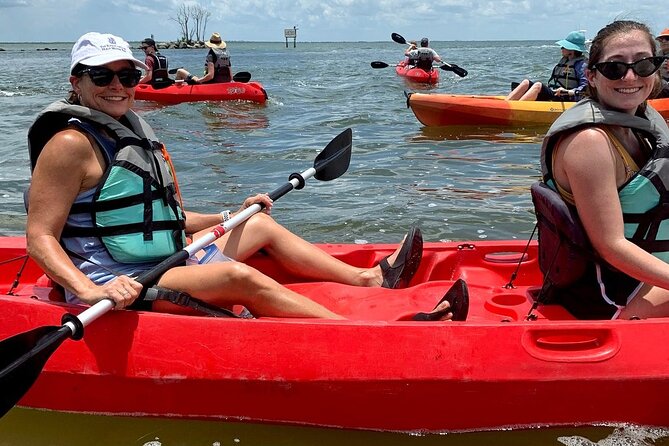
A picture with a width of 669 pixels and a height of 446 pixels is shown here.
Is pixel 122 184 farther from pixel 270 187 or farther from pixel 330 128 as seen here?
pixel 330 128

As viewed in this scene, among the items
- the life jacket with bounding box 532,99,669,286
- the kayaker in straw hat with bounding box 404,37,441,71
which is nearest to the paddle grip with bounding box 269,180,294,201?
the life jacket with bounding box 532,99,669,286

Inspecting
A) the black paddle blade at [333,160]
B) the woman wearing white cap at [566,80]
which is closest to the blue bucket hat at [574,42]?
the woman wearing white cap at [566,80]

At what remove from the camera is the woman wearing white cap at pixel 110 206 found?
264 cm

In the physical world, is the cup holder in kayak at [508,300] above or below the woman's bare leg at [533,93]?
below

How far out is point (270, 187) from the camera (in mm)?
7266

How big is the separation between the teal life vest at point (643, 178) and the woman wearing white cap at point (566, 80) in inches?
258

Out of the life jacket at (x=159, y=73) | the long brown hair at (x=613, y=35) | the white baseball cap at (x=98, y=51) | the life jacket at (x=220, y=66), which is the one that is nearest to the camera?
the long brown hair at (x=613, y=35)

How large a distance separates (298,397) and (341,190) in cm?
435

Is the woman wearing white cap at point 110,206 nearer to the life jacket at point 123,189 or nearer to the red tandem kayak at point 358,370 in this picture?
the life jacket at point 123,189

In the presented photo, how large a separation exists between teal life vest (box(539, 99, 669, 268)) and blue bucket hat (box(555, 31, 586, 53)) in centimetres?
690

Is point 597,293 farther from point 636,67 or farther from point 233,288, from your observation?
point 233,288

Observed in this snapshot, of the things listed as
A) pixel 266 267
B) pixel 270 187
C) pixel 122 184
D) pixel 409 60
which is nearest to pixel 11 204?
pixel 270 187

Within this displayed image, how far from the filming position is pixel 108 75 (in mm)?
2729

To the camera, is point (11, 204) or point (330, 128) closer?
point (11, 204)
